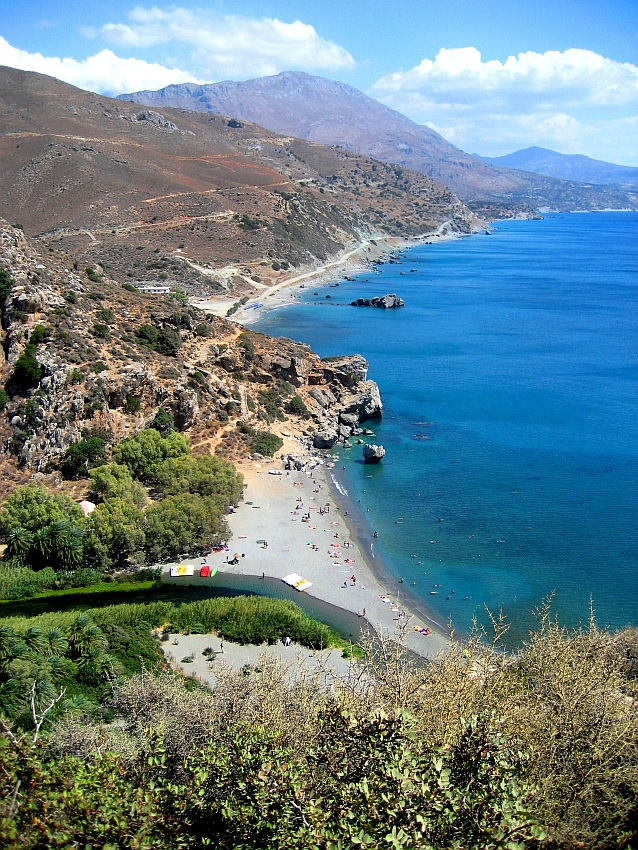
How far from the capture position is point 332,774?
12.2 meters

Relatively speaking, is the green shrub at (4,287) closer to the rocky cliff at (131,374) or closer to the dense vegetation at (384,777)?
the rocky cliff at (131,374)

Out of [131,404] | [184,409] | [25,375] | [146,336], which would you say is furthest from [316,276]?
[25,375]

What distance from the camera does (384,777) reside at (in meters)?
11.1

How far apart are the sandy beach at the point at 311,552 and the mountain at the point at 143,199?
5728 cm

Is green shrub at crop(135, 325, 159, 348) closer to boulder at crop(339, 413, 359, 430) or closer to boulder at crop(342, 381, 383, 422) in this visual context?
boulder at crop(339, 413, 359, 430)

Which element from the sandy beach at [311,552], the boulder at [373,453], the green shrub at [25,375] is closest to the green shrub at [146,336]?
the green shrub at [25,375]

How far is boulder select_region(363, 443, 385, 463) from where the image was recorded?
49.9 m

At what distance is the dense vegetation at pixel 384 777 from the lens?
34.4 ft

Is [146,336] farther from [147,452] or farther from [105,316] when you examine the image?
[147,452]

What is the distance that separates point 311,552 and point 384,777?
26803 mm

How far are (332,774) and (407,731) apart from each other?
5.56 feet

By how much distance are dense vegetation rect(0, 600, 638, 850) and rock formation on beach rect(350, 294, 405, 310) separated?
97.2 metres

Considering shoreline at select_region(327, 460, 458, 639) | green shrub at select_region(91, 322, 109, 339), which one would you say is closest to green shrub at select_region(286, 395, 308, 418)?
shoreline at select_region(327, 460, 458, 639)

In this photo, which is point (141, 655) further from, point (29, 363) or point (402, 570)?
point (29, 363)
